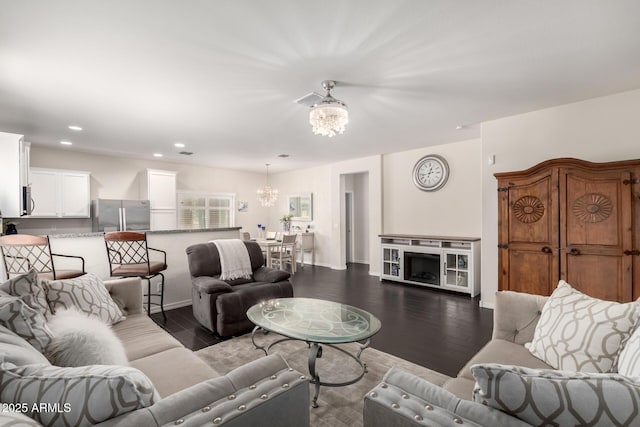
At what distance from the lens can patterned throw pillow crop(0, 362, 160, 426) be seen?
763 mm

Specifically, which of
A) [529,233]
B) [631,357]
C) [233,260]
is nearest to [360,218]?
[529,233]

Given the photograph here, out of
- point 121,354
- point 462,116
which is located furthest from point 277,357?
point 462,116

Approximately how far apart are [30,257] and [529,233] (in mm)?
5598

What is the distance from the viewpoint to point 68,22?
1963 mm

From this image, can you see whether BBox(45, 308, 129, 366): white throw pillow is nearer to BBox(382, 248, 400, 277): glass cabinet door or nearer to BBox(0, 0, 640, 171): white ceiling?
BBox(0, 0, 640, 171): white ceiling

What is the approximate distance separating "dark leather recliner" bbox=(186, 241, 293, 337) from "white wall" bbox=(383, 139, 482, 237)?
3290 millimetres

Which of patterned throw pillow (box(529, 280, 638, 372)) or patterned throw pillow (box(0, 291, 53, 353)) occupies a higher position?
patterned throw pillow (box(0, 291, 53, 353))

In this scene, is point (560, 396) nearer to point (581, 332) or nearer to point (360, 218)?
point (581, 332)

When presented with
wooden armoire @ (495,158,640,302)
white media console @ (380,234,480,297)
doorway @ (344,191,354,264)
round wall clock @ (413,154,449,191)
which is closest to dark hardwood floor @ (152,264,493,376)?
white media console @ (380,234,480,297)

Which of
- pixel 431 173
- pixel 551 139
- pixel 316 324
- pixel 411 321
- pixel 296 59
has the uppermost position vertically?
pixel 296 59

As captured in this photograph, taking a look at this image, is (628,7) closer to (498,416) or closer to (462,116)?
(462,116)

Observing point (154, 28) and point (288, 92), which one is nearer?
point (154, 28)

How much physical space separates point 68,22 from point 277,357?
8.27ft

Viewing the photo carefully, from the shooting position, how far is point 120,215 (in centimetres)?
568
